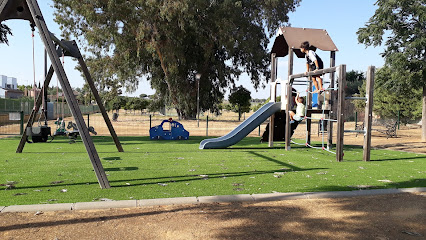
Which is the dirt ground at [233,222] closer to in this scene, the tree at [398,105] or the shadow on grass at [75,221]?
the shadow on grass at [75,221]

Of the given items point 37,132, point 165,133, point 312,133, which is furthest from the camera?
point 312,133

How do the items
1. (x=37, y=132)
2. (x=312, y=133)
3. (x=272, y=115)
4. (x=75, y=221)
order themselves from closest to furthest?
(x=75, y=221) < (x=37, y=132) < (x=272, y=115) < (x=312, y=133)

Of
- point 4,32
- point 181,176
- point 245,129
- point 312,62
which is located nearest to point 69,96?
point 181,176

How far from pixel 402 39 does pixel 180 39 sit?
65.4ft

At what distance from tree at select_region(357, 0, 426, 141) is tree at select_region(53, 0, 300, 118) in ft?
51.4

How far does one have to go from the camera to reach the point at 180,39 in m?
31.3

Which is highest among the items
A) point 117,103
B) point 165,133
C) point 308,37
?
point 308,37

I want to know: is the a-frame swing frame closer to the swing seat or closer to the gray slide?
the swing seat

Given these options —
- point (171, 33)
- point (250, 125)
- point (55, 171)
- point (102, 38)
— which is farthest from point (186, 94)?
point (55, 171)

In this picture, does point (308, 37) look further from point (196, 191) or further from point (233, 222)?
point (233, 222)

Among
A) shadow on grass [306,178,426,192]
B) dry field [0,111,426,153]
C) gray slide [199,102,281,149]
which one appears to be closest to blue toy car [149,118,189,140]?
dry field [0,111,426,153]

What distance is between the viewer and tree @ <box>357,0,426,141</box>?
51.8 feet

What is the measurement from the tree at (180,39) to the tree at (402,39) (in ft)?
51.4

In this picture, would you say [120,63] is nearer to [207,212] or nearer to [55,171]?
[55,171]
